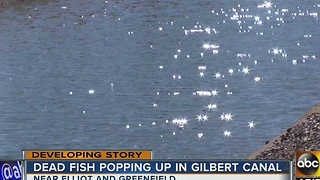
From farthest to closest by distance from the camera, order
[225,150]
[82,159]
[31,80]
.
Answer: [31,80] < [225,150] < [82,159]

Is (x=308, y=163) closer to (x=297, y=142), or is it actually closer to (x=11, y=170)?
(x=11, y=170)

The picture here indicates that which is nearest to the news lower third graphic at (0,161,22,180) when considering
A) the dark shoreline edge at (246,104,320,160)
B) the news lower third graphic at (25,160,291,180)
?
the news lower third graphic at (25,160,291,180)

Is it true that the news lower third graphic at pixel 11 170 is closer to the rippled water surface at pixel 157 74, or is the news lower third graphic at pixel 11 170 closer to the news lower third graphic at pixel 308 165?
the news lower third graphic at pixel 308 165

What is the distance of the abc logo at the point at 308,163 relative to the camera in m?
18.8

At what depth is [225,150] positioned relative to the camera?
43656mm

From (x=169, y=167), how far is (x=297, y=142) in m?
14.0

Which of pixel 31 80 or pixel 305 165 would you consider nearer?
pixel 305 165

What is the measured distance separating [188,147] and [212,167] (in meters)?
25.3

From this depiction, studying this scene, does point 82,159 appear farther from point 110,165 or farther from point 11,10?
point 11,10

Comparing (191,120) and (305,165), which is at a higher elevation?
(191,120)

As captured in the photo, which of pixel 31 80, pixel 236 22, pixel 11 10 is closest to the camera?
pixel 31 80

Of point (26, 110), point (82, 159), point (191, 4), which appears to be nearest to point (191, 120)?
point (26, 110)

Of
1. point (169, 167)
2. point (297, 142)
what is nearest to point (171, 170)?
point (169, 167)

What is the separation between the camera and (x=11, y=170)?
59.2 feet
